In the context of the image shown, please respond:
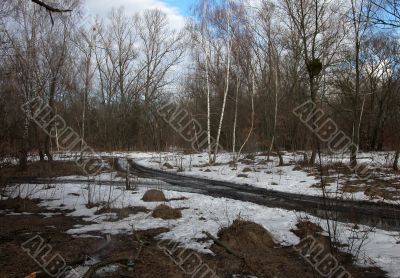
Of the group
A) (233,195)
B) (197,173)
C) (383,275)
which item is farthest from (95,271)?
(197,173)

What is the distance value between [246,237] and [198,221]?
2142 millimetres

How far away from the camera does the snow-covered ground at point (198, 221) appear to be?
7.19 meters

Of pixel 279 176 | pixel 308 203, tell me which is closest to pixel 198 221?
pixel 308 203

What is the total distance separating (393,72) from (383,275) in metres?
32.6

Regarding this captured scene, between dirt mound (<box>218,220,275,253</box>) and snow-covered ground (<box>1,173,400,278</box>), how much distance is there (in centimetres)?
30

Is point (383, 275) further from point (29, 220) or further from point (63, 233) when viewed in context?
point (29, 220)

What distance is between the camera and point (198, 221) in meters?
9.20

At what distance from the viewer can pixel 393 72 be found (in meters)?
34.8

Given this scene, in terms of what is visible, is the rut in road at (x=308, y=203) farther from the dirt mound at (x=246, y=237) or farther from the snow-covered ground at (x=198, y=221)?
the dirt mound at (x=246, y=237)

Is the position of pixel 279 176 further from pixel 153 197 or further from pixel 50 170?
pixel 50 170

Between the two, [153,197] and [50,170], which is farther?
[50,170]

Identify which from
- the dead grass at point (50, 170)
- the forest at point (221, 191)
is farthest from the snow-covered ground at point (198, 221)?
the dead grass at point (50, 170)

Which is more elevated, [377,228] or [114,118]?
[114,118]

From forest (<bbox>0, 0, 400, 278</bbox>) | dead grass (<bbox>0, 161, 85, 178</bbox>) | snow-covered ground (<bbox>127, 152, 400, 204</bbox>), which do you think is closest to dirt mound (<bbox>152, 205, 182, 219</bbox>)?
forest (<bbox>0, 0, 400, 278</bbox>)
